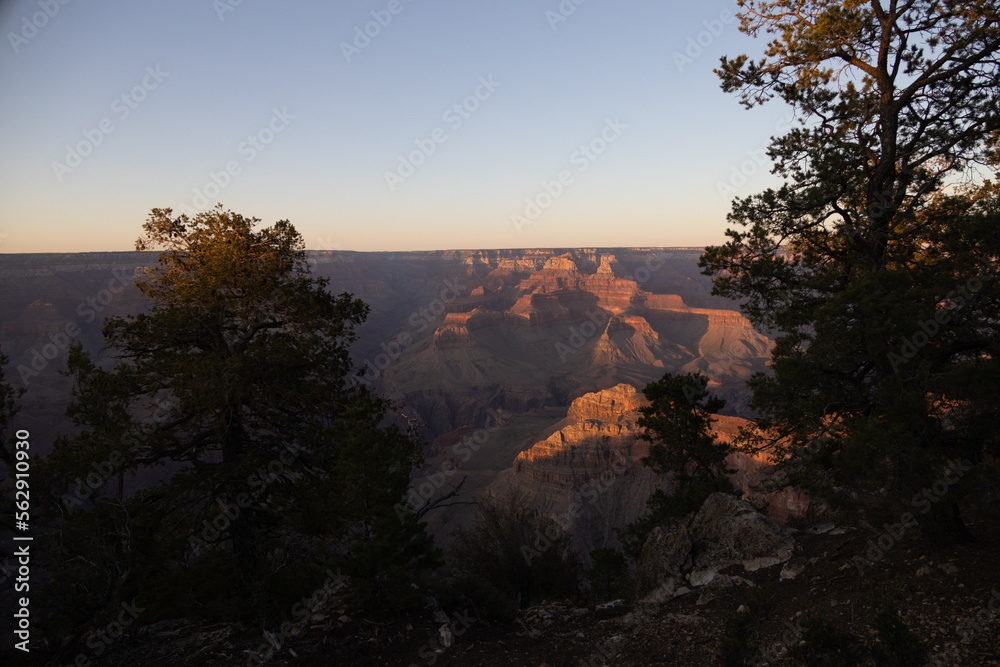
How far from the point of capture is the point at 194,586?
30.6ft

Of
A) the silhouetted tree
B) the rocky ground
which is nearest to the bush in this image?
the rocky ground

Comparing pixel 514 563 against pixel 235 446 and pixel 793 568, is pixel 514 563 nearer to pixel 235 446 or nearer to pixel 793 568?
pixel 793 568

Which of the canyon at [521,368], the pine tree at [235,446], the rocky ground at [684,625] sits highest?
the pine tree at [235,446]

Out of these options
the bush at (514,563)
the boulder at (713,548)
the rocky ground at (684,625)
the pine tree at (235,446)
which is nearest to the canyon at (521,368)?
the bush at (514,563)

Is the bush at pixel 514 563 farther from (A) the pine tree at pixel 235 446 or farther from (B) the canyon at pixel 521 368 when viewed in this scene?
(B) the canyon at pixel 521 368

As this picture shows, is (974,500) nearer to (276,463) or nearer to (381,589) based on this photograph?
(381,589)

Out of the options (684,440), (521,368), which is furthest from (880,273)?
(521,368)

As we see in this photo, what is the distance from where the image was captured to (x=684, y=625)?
900 cm

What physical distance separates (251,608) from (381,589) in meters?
2.40

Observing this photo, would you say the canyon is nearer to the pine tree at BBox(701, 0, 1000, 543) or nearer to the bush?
the bush

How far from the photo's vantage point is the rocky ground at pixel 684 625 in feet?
23.1

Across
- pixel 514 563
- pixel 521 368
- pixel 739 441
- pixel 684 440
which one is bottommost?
pixel 521 368

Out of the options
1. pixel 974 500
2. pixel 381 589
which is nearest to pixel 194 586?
pixel 381 589

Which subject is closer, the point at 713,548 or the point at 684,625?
the point at 684,625
